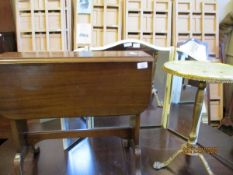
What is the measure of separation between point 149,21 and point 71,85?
173 centimetres

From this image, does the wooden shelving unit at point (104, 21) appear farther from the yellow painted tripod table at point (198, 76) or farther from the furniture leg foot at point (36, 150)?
the furniture leg foot at point (36, 150)

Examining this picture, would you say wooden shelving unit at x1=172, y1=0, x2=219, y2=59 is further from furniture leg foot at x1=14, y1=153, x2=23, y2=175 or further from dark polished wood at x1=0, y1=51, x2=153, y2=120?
furniture leg foot at x1=14, y1=153, x2=23, y2=175

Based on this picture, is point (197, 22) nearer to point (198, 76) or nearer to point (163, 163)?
point (198, 76)

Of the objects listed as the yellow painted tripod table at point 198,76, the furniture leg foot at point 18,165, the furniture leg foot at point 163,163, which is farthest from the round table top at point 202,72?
the furniture leg foot at point 18,165

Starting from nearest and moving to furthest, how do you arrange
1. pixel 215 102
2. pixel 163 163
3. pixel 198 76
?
1. pixel 198 76
2. pixel 163 163
3. pixel 215 102

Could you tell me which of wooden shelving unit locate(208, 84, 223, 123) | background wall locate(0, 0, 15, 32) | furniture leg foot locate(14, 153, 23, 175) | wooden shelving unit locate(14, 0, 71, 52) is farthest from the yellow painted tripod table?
background wall locate(0, 0, 15, 32)

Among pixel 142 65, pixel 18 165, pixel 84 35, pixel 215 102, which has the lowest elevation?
pixel 18 165

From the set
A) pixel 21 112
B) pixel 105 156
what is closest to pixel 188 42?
pixel 105 156

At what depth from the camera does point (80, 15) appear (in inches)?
108

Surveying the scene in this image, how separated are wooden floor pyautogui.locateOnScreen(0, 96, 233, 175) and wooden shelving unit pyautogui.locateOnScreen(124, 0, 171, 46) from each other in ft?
3.78

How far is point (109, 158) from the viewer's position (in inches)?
80.4

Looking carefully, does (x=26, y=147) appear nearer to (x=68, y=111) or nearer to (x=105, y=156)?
(x=68, y=111)

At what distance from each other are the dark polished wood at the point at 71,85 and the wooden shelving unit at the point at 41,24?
3.93 ft

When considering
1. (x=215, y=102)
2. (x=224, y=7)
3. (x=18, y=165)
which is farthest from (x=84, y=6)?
(x=215, y=102)
